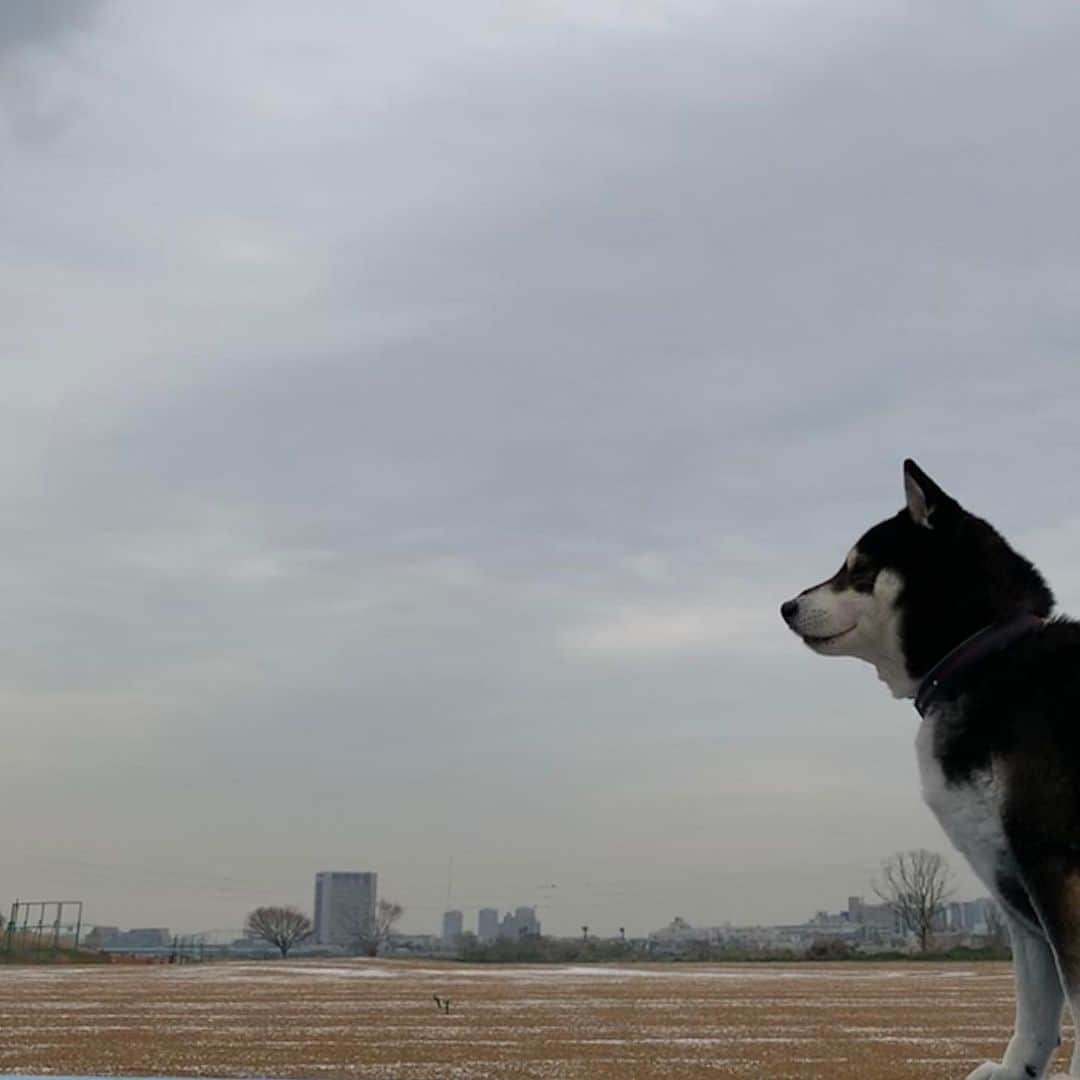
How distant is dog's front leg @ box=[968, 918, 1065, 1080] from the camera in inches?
114

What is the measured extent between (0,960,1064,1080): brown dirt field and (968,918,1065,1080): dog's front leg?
10068 mm

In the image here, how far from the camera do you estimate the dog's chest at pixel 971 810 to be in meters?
2.85

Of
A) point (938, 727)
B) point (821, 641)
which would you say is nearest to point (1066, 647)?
point (938, 727)

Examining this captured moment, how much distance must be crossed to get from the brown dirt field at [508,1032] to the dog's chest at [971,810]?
33.3 feet

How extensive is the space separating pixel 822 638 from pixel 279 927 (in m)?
129

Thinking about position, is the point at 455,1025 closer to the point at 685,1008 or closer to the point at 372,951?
the point at 685,1008

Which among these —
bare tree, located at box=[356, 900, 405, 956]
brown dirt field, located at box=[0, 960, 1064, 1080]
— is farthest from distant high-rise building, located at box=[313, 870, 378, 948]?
brown dirt field, located at box=[0, 960, 1064, 1080]

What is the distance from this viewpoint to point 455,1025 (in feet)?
74.3

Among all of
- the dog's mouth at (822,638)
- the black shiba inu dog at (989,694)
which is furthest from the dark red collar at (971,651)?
the dog's mouth at (822,638)

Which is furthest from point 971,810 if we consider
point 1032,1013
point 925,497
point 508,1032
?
point 508,1032

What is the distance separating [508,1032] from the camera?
21.0 m

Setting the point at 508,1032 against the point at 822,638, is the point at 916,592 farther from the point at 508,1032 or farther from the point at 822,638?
the point at 508,1032

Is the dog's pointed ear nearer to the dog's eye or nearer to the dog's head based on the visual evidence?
the dog's head

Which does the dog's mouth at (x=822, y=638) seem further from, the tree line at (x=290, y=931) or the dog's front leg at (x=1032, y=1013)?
the tree line at (x=290, y=931)
